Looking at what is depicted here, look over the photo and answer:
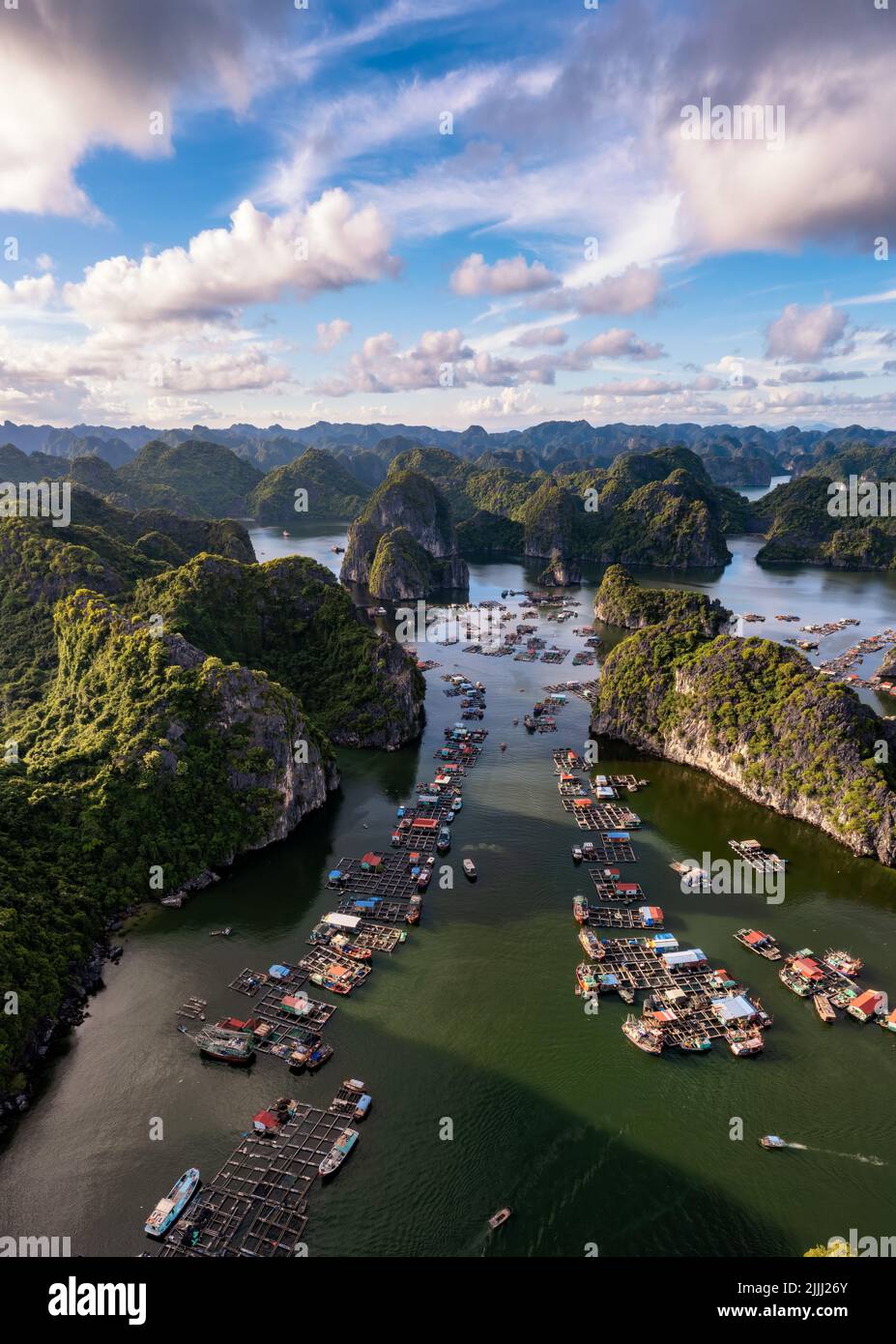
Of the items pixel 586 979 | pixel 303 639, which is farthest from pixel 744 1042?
pixel 303 639

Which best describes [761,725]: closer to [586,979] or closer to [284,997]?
[586,979]

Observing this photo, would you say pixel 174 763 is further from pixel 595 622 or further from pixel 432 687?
pixel 595 622

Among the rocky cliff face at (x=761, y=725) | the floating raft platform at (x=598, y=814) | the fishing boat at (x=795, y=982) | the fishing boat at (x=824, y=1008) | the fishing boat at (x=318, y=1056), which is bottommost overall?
the fishing boat at (x=318, y=1056)

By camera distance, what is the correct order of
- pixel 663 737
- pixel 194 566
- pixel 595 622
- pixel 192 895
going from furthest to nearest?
pixel 595 622 → pixel 194 566 → pixel 663 737 → pixel 192 895

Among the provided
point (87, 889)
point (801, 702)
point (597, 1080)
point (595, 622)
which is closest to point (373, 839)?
point (87, 889)

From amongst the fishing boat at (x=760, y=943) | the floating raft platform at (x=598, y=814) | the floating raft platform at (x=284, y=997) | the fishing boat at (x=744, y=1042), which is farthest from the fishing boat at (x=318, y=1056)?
the floating raft platform at (x=598, y=814)

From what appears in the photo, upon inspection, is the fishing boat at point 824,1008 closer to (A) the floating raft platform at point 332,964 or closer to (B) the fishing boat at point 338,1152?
(A) the floating raft platform at point 332,964
